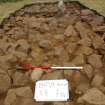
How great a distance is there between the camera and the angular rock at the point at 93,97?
2.29 metres

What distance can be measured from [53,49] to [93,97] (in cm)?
97

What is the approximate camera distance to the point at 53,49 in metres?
3.12

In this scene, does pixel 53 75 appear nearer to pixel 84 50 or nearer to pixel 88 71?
pixel 88 71

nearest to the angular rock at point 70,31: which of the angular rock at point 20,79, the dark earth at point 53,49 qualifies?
the dark earth at point 53,49

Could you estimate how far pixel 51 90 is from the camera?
2.45m

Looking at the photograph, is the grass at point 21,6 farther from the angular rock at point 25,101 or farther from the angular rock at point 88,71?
the angular rock at point 25,101

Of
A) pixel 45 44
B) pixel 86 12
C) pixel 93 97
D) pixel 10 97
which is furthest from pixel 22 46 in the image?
pixel 86 12

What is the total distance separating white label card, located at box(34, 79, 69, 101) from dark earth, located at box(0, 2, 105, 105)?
0.17 ft

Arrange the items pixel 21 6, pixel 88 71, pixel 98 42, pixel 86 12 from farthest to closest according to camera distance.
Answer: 1. pixel 21 6
2. pixel 86 12
3. pixel 98 42
4. pixel 88 71

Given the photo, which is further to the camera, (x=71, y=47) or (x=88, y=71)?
(x=71, y=47)

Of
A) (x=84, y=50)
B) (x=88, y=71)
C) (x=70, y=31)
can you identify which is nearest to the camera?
(x=88, y=71)

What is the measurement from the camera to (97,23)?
363 centimetres

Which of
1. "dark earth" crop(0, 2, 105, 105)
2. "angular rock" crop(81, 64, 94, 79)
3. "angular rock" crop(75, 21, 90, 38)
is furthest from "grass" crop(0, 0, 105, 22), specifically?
"angular rock" crop(81, 64, 94, 79)

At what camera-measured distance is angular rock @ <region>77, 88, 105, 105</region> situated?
229 centimetres
